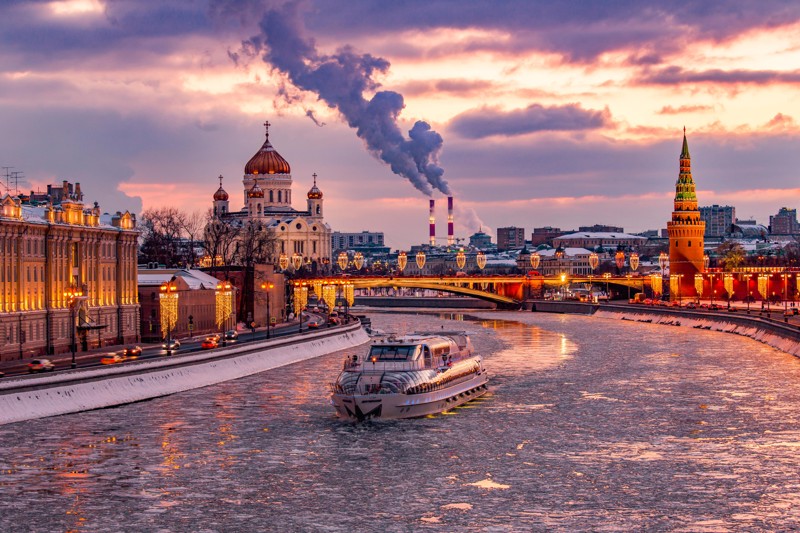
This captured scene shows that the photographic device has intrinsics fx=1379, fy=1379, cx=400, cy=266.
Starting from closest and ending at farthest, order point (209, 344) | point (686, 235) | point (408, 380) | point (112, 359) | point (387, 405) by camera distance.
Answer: point (387, 405), point (408, 380), point (112, 359), point (209, 344), point (686, 235)

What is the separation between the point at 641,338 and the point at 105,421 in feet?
189

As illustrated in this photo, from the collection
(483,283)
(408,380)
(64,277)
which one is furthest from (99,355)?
(483,283)

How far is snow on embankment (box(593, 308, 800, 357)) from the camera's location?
274 feet

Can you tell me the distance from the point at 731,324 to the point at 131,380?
62.1 meters

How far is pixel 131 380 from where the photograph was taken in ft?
186

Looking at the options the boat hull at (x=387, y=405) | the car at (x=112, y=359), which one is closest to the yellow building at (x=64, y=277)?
the car at (x=112, y=359)

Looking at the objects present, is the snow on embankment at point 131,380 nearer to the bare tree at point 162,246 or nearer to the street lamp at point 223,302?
the street lamp at point 223,302

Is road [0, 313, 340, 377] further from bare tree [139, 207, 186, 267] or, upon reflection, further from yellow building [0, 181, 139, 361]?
bare tree [139, 207, 186, 267]

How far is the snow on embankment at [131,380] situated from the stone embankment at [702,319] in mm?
30234

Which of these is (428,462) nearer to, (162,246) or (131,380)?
(131,380)

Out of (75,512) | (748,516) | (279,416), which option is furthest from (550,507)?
(279,416)

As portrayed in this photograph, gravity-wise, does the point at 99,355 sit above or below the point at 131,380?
above

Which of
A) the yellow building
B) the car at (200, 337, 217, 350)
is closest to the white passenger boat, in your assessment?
the car at (200, 337, 217, 350)

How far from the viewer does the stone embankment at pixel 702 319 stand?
8556 centimetres
